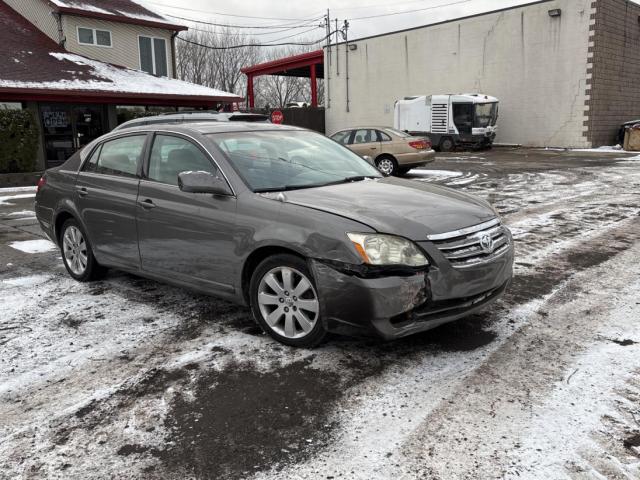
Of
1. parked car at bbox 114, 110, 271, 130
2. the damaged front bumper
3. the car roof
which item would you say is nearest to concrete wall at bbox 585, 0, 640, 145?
parked car at bbox 114, 110, 271, 130

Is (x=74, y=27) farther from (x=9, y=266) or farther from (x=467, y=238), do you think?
(x=467, y=238)

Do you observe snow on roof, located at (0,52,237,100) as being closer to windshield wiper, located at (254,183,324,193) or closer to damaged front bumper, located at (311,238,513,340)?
windshield wiper, located at (254,183,324,193)

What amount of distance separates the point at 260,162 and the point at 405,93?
28621mm

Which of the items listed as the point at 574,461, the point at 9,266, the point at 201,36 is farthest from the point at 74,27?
the point at 201,36

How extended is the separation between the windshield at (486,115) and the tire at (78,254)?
71.9ft

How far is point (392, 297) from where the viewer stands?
3.43 m

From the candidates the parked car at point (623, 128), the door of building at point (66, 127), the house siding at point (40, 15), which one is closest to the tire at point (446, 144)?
the parked car at point (623, 128)

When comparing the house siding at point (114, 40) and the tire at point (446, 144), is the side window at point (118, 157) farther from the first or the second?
the tire at point (446, 144)

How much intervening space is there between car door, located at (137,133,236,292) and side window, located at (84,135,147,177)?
22cm

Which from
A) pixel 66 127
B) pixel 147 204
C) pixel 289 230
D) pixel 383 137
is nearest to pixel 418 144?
pixel 383 137

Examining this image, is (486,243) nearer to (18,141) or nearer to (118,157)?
(118,157)

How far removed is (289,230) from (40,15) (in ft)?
79.6

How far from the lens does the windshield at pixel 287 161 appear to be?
4305 millimetres

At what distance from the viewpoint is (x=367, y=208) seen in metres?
3.80
